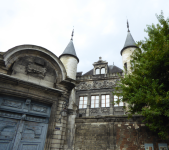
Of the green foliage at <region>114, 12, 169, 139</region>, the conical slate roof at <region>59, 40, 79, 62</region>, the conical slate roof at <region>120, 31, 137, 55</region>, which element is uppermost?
the conical slate roof at <region>120, 31, 137, 55</region>

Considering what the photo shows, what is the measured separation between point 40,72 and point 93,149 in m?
4.66

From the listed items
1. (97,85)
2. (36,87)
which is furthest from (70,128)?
(97,85)

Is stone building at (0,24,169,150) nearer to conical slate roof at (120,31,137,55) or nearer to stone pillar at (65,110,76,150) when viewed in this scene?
stone pillar at (65,110,76,150)

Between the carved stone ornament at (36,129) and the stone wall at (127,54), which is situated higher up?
the stone wall at (127,54)

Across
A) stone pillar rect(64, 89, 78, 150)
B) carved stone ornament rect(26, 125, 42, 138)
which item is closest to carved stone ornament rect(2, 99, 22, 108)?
carved stone ornament rect(26, 125, 42, 138)

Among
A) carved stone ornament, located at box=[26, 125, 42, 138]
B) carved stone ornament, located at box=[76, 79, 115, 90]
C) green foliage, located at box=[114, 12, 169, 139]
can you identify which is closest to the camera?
green foliage, located at box=[114, 12, 169, 139]

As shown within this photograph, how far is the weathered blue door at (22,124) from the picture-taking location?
4.33 metres

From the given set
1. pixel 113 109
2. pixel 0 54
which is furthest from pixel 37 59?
pixel 113 109

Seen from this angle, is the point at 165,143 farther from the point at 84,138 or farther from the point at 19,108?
the point at 19,108

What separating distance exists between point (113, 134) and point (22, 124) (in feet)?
14.0

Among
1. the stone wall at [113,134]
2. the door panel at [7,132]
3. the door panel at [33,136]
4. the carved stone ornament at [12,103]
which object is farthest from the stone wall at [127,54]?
→ the door panel at [7,132]

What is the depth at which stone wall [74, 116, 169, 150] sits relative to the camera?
583 cm

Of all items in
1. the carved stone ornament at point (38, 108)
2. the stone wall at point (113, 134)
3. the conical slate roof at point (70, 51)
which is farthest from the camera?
the conical slate roof at point (70, 51)

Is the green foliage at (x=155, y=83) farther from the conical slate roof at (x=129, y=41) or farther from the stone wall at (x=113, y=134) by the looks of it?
the conical slate roof at (x=129, y=41)
